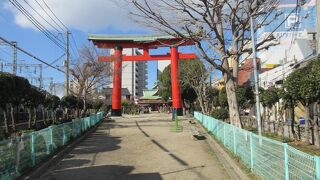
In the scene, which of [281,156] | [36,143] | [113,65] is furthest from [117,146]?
[113,65]

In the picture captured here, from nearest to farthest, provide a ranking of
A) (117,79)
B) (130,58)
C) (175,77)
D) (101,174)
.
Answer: (101,174)
(117,79)
(175,77)
(130,58)

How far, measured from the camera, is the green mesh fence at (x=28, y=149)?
9.28m

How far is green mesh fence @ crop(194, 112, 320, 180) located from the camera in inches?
237

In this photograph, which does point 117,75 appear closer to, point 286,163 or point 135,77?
point 286,163

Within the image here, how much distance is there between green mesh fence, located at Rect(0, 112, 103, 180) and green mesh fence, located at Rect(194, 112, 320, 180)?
18.4ft

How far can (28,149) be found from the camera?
11.5 metres

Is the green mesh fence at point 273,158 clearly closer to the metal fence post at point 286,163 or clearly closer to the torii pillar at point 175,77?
the metal fence post at point 286,163

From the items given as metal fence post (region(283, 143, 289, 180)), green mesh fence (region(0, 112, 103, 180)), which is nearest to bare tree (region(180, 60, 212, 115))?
green mesh fence (region(0, 112, 103, 180))

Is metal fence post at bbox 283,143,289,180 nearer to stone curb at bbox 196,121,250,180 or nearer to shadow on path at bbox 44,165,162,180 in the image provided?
stone curb at bbox 196,121,250,180

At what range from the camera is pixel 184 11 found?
1455cm

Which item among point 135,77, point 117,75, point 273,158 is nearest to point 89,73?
point 117,75

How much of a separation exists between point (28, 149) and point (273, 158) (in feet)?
22.1

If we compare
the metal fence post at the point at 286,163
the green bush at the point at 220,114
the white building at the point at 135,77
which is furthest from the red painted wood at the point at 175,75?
the white building at the point at 135,77

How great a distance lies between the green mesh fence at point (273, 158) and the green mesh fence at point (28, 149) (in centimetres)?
562
